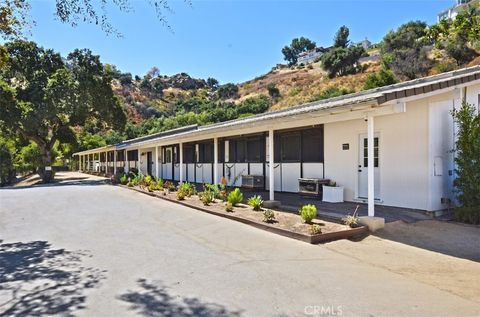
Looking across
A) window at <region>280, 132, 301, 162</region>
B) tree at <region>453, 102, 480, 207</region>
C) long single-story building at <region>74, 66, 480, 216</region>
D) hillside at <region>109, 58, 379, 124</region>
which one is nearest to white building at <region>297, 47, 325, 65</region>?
hillside at <region>109, 58, 379, 124</region>

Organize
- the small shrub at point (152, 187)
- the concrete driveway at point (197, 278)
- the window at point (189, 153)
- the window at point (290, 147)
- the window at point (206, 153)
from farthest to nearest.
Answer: the window at point (189, 153) < the window at point (206, 153) < the small shrub at point (152, 187) < the window at point (290, 147) < the concrete driveway at point (197, 278)

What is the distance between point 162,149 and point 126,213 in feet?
46.1

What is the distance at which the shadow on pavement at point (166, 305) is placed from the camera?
3.80 metres

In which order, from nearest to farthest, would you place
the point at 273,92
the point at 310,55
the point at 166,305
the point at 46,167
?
the point at 166,305 < the point at 46,167 < the point at 273,92 < the point at 310,55

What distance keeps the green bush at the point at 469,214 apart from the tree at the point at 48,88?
2535 centimetres

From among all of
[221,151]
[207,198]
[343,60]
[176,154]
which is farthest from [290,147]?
[343,60]

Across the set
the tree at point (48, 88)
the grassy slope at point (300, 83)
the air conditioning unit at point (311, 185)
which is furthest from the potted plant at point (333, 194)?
the grassy slope at point (300, 83)

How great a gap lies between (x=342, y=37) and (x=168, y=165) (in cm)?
7017

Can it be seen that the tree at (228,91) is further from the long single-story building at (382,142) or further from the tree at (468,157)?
the tree at (468,157)

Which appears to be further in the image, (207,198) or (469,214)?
(207,198)

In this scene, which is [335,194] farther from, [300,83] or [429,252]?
[300,83]

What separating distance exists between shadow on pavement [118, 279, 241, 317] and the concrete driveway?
0.01 m

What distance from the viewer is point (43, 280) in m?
4.95

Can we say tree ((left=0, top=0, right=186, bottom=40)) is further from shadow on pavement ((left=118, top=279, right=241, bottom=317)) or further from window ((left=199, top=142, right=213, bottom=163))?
window ((left=199, top=142, right=213, bottom=163))
